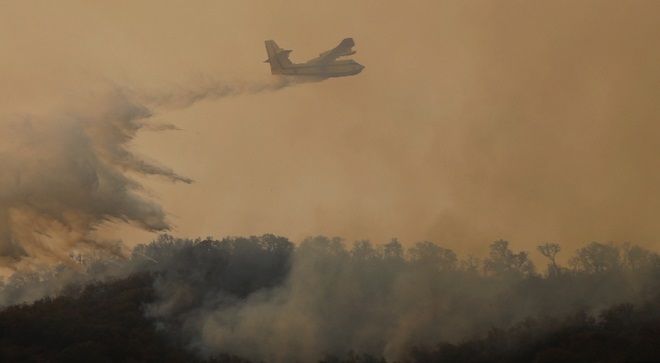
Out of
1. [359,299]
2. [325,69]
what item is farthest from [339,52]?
[359,299]

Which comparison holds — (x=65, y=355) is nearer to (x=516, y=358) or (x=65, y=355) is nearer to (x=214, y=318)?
(x=214, y=318)

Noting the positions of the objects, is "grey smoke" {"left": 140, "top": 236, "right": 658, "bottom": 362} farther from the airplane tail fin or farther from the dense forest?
the airplane tail fin

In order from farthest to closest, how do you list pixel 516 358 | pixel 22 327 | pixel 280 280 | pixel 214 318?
pixel 280 280 → pixel 214 318 → pixel 22 327 → pixel 516 358

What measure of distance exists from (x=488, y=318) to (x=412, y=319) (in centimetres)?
817

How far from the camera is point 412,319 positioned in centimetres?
12025

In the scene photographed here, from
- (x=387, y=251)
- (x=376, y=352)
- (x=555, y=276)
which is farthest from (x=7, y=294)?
(x=555, y=276)

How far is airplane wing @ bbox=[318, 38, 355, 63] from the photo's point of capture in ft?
387

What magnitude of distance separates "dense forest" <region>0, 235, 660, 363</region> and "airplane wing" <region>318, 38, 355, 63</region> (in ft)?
92.9

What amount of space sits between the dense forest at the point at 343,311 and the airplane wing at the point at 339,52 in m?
28.3

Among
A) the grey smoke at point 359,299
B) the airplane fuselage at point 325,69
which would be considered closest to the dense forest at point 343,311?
the grey smoke at point 359,299

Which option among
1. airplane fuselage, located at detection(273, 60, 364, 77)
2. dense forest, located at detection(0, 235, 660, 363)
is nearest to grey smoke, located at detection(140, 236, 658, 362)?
dense forest, located at detection(0, 235, 660, 363)

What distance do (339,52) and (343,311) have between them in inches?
1172

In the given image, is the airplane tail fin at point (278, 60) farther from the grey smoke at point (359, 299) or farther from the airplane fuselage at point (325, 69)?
the grey smoke at point (359, 299)

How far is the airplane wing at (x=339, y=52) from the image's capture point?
387 ft
